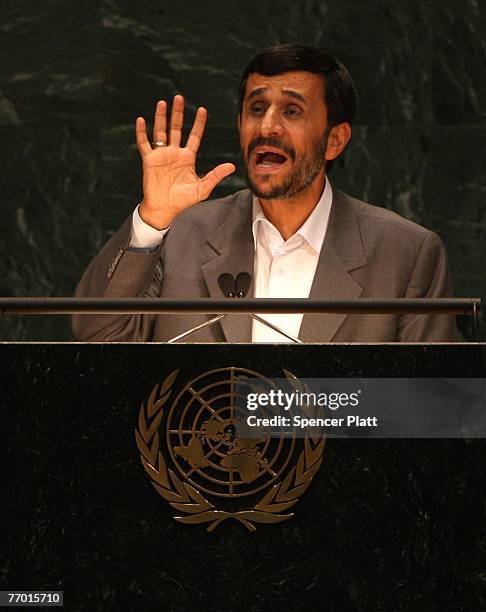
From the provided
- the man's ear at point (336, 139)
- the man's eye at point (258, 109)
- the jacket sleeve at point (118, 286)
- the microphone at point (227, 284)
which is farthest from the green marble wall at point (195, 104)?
the microphone at point (227, 284)

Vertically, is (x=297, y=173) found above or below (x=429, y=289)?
above

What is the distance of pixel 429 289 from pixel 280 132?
0.56 metres

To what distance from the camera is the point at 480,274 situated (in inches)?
164

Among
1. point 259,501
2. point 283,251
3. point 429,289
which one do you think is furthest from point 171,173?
point 259,501

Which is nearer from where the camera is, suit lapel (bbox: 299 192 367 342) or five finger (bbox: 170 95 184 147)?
suit lapel (bbox: 299 192 367 342)

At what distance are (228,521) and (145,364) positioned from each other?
1.03 ft

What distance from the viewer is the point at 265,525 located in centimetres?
208

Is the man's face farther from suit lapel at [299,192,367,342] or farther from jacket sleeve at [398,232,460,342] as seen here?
jacket sleeve at [398,232,460,342]

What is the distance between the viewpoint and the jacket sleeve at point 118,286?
104 inches

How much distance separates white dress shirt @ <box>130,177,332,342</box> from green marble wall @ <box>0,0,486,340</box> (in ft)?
3.65

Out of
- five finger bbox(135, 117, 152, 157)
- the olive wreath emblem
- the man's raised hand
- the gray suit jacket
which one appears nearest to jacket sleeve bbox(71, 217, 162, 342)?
the gray suit jacket

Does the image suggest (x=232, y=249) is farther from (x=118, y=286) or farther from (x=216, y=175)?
(x=118, y=286)

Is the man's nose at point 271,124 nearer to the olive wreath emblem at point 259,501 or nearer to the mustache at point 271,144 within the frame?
the mustache at point 271,144

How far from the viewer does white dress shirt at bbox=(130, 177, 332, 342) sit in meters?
2.74
